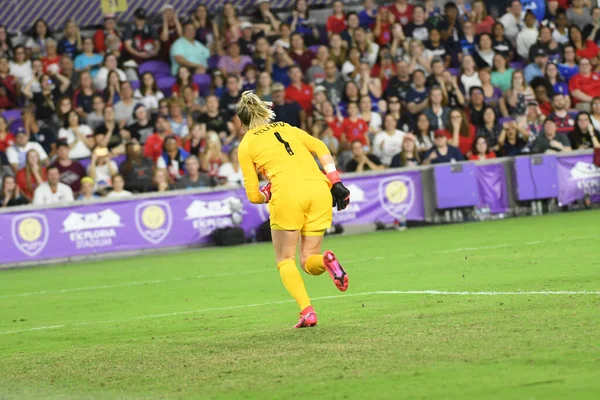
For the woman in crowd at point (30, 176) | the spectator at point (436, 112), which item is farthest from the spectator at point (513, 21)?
the woman in crowd at point (30, 176)

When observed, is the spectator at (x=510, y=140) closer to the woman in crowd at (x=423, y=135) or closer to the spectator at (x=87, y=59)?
the woman in crowd at (x=423, y=135)

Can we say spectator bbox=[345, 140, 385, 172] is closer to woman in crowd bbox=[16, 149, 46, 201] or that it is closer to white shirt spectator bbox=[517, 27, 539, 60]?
woman in crowd bbox=[16, 149, 46, 201]

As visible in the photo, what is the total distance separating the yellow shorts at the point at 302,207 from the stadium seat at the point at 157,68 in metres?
16.6

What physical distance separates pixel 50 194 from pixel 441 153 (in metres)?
7.71

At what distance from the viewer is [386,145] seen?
24.2 m

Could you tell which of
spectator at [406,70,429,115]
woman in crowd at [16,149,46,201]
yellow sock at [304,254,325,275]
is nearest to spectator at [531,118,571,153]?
spectator at [406,70,429,115]

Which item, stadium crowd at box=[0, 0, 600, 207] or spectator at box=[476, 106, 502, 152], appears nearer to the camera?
stadium crowd at box=[0, 0, 600, 207]

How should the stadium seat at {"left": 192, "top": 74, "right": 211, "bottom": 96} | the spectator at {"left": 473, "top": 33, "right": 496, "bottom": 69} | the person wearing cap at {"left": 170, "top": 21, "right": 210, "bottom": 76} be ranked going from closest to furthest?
1. the stadium seat at {"left": 192, "top": 74, "right": 211, "bottom": 96}
2. the person wearing cap at {"left": 170, "top": 21, "right": 210, "bottom": 76}
3. the spectator at {"left": 473, "top": 33, "right": 496, "bottom": 69}

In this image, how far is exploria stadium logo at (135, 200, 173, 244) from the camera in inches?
834

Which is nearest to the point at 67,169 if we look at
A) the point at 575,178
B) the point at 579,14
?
the point at 575,178

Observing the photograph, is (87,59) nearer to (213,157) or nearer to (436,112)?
(213,157)

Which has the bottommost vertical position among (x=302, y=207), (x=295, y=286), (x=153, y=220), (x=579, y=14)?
(x=295, y=286)

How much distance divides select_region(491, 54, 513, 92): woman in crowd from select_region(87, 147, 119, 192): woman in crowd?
29.9 ft

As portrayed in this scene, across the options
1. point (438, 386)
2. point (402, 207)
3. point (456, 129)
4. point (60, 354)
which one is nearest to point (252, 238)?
point (402, 207)
